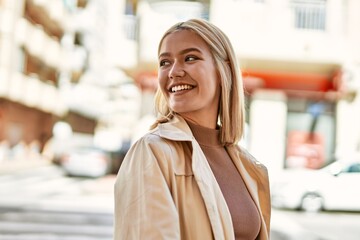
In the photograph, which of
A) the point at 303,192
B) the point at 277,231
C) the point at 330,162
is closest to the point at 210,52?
the point at 277,231

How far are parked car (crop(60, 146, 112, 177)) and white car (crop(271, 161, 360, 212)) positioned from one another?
652 centimetres

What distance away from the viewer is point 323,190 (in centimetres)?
914

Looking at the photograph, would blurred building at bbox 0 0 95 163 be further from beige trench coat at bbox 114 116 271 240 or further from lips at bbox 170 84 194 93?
beige trench coat at bbox 114 116 271 240

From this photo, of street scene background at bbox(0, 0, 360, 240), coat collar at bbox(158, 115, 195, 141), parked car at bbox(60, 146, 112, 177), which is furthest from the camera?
parked car at bbox(60, 146, 112, 177)

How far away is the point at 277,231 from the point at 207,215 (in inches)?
223

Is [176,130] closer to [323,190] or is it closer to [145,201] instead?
[145,201]

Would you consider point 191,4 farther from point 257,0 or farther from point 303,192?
point 303,192

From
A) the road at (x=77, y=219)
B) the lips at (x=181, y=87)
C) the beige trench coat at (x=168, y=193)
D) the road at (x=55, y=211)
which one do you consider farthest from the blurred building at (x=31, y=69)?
the beige trench coat at (x=168, y=193)

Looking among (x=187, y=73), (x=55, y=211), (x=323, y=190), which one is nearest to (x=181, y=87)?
(x=187, y=73)

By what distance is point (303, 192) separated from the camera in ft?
30.1

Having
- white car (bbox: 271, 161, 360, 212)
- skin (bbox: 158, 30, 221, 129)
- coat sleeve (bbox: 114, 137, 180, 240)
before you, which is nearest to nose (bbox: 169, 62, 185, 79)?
skin (bbox: 158, 30, 221, 129)

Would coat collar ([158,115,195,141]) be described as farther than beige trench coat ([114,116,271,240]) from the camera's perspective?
Yes

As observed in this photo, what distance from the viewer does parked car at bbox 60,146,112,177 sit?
14.3 metres

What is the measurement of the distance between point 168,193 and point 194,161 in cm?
13
